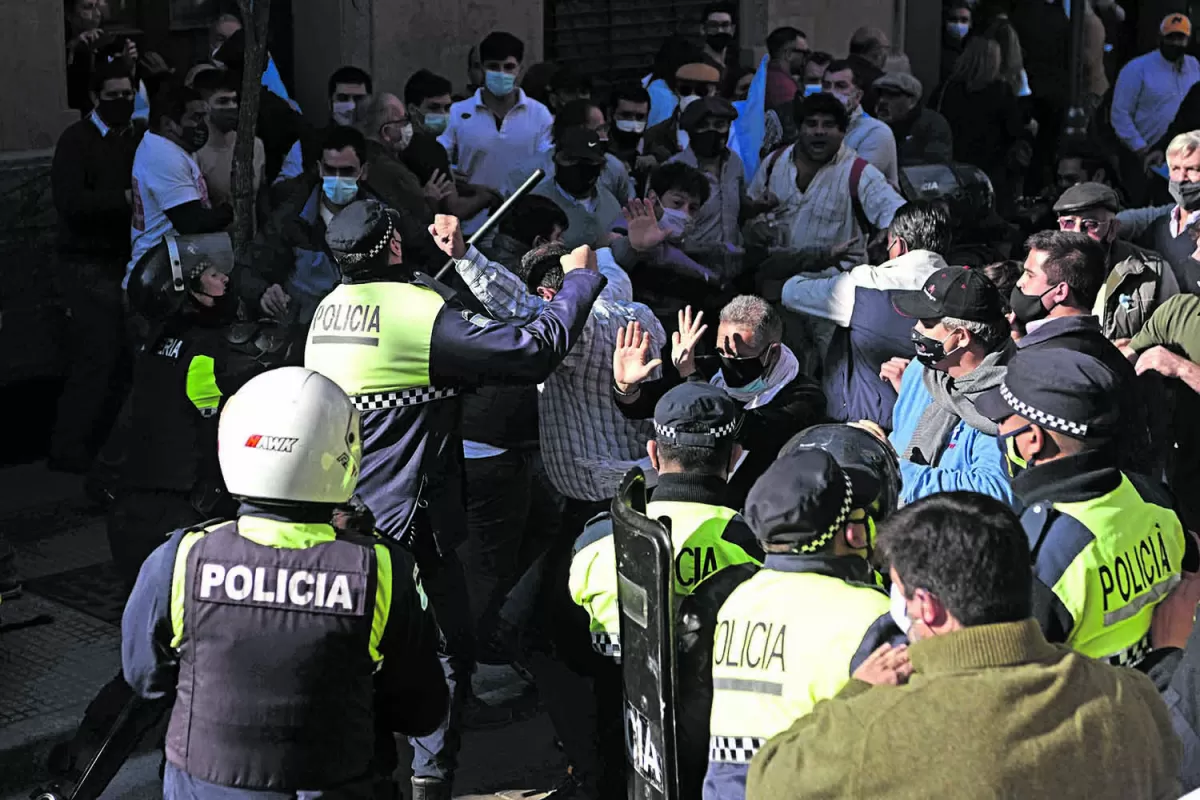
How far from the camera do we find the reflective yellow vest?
416cm

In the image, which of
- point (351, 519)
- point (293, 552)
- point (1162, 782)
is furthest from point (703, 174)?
point (1162, 782)

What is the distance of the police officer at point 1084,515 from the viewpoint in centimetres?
378

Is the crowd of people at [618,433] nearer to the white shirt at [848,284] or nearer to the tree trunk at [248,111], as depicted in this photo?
the white shirt at [848,284]

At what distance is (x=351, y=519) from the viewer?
4266 mm

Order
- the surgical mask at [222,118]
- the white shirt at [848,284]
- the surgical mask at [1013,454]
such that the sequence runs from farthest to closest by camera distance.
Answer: the surgical mask at [222,118]
the white shirt at [848,284]
the surgical mask at [1013,454]

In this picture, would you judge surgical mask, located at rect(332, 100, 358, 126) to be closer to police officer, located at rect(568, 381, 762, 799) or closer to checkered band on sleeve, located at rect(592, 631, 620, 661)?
police officer, located at rect(568, 381, 762, 799)

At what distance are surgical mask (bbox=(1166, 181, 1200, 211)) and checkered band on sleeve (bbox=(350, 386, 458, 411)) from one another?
3748 mm

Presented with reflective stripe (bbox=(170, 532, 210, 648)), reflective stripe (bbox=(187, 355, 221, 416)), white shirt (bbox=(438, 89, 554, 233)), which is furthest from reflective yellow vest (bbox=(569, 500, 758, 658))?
white shirt (bbox=(438, 89, 554, 233))

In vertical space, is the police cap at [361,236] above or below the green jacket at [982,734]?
above

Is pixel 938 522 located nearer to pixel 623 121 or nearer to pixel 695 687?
pixel 695 687

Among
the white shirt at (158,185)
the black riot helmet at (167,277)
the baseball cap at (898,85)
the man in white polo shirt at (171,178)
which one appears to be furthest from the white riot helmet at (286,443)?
the baseball cap at (898,85)

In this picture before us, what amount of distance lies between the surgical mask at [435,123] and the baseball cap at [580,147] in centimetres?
199

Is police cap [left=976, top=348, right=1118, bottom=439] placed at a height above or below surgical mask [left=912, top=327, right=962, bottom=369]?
above

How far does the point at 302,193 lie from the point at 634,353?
3263 millimetres
